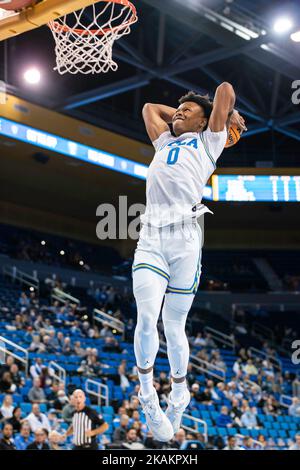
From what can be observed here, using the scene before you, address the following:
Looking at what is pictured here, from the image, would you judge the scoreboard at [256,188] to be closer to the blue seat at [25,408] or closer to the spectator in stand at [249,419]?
the spectator in stand at [249,419]

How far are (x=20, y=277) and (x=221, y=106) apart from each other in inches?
651

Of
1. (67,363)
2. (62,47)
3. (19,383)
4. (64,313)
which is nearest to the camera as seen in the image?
(62,47)

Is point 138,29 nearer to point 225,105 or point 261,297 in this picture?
point 261,297

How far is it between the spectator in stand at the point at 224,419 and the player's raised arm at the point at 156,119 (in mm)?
11095

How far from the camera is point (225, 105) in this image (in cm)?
591

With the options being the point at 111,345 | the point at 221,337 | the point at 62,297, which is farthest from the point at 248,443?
the point at 221,337

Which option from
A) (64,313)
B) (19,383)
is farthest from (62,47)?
(64,313)

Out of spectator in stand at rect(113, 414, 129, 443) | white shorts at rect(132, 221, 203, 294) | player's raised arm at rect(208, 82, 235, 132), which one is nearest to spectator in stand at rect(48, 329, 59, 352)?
spectator in stand at rect(113, 414, 129, 443)

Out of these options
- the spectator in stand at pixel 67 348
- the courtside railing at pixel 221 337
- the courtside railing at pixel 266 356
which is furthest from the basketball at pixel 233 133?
the courtside railing at pixel 221 337

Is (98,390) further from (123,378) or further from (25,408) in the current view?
(25,408)

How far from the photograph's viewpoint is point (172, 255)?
583 centimetres
